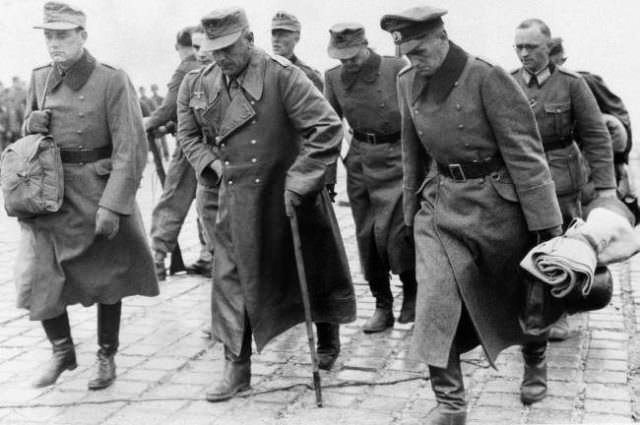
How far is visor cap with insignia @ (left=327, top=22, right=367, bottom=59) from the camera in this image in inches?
264

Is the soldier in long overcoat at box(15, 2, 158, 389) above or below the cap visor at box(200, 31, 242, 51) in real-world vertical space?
below

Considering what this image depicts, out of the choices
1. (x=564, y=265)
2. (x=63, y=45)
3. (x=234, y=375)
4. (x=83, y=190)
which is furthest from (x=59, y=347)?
(x=564, y=265)

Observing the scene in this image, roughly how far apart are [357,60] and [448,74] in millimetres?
2068

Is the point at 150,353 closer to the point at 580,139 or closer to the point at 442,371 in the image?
the point at 442,371

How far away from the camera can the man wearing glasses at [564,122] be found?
6.17 meters

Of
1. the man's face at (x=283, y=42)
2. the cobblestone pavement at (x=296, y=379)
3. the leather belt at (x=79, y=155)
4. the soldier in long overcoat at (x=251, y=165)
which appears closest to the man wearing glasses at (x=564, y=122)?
the cobblestone pavement at (x=296, y=379)

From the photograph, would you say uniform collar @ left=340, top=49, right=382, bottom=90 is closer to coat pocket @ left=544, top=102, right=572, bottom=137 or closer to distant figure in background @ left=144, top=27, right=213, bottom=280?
coat pocket @ left=544, top=102, right=572, bottom=137

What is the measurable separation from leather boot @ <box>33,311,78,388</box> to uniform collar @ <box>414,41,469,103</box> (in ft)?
8.11

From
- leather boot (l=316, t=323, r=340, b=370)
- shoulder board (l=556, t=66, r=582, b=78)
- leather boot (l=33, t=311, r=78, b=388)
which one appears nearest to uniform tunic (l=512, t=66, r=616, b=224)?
shoulder board (l=556, t=66, r=582, b=78)

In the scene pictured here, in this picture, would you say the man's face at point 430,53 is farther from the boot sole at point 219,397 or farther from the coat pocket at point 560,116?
the boot sole at point 219,397

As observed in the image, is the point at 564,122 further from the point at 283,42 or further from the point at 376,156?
the point at 283,42

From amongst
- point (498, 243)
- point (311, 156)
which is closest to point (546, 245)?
point (498, 243)

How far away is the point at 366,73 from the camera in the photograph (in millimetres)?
6840

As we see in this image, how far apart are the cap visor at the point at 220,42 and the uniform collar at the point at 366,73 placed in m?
1.70
